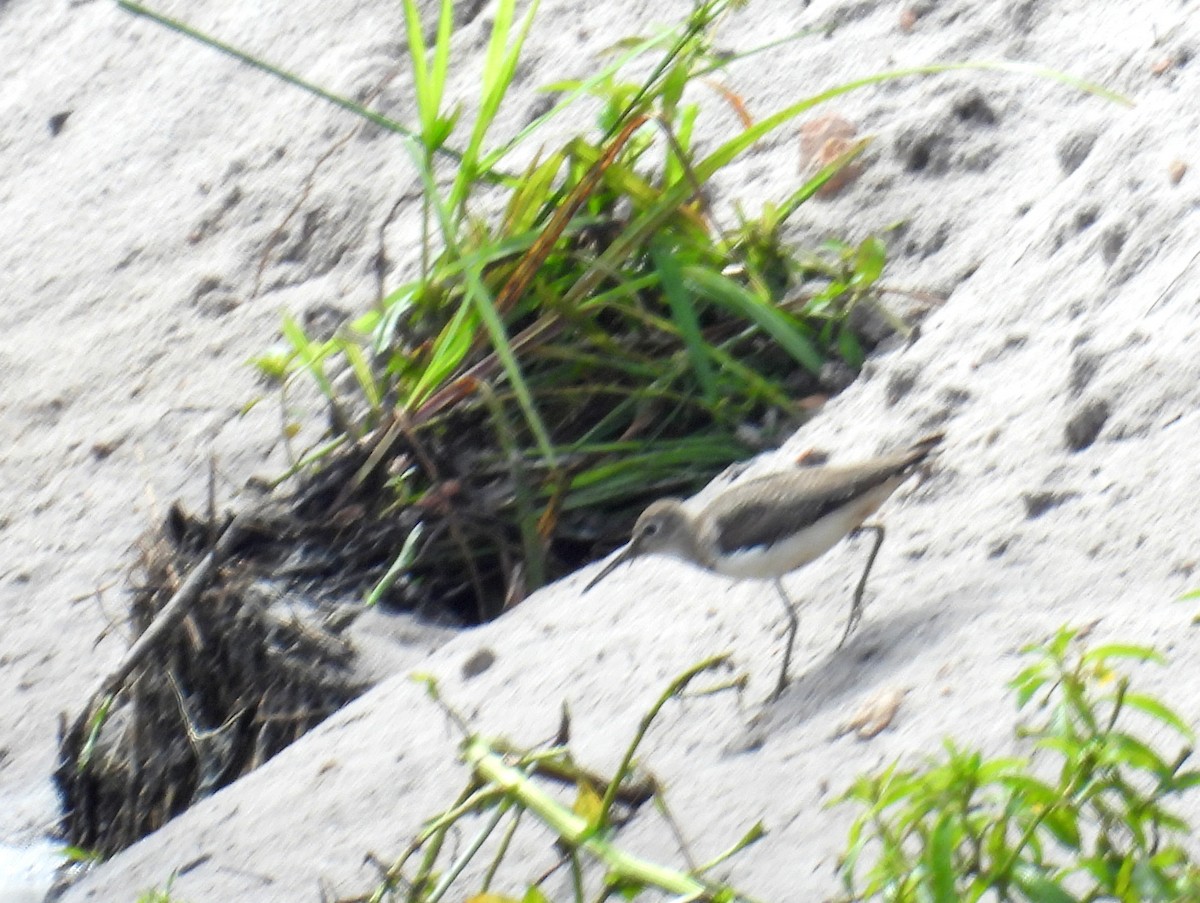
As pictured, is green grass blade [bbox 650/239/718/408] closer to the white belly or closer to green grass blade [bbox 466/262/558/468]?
green grass blade [bbox 466/262/558/468]

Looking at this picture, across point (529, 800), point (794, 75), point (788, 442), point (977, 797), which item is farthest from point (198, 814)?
point (794, 75)

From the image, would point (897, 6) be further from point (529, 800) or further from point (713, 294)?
point (529, 800)

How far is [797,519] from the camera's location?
4.20 metres

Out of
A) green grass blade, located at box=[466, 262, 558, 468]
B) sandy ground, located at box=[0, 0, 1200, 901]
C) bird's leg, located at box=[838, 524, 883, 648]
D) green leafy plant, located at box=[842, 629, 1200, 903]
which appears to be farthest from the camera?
green grass blade, located at box=[466, 262, 558, 468]

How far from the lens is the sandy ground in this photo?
3760mm

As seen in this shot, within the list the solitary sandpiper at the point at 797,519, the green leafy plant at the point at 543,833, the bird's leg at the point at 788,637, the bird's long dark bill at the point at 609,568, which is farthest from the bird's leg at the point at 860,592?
the bird's long dark bill at the point at 609,568

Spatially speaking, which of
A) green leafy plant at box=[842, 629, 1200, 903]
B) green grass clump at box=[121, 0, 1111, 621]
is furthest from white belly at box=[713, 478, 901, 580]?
green leafy plant at box=[842, 629, 1200, 903]

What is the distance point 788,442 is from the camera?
5203 millimetres

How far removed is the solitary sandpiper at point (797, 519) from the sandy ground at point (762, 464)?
0.43 feet

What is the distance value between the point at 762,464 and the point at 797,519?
3.29 feet

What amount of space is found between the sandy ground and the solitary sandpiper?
0.43ft

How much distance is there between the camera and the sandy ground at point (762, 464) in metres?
3.76

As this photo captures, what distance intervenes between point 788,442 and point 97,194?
3.94 meters

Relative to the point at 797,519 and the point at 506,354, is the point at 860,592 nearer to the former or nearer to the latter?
the point at 797,519
